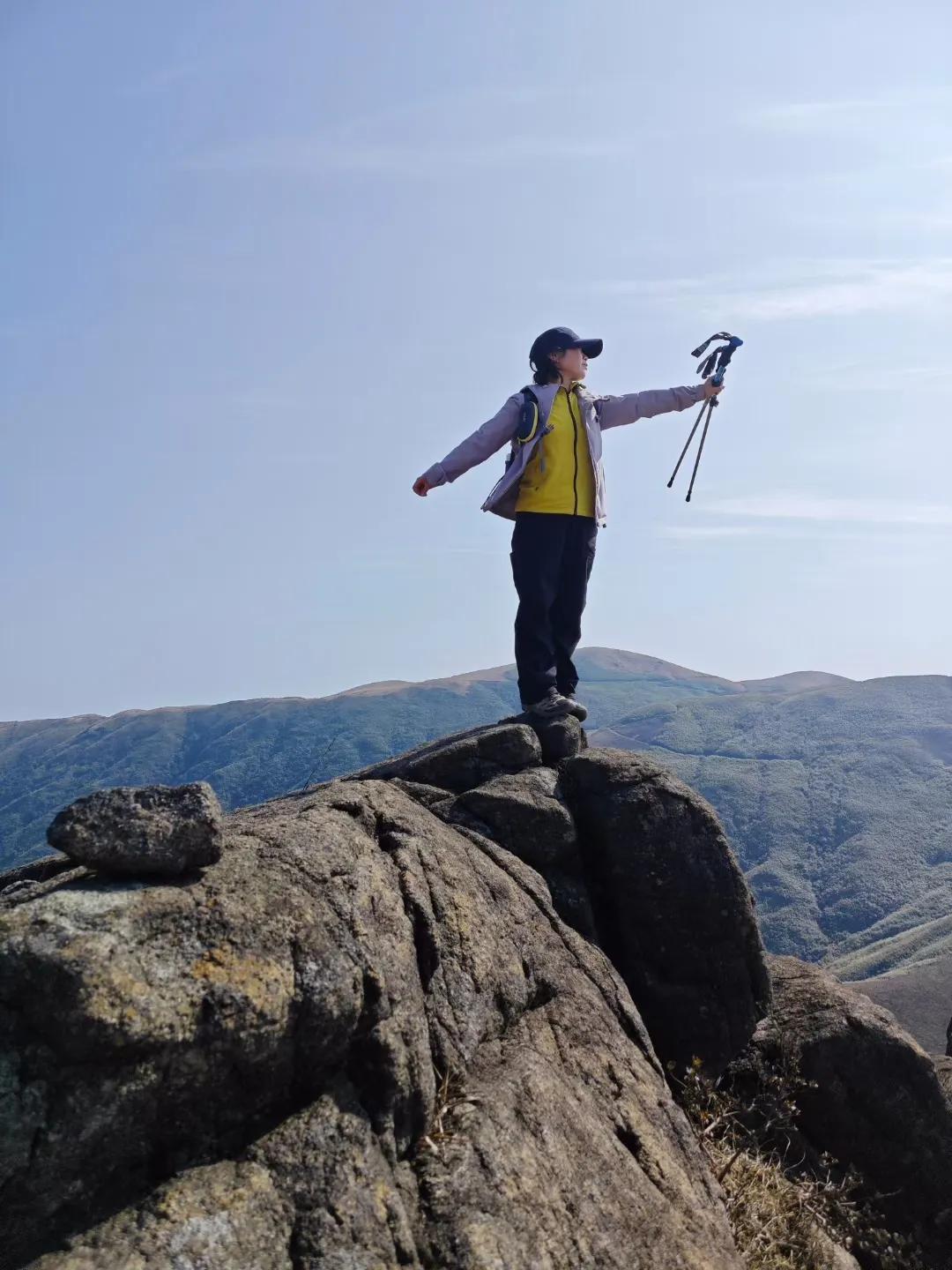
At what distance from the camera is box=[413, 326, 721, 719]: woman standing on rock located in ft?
40.7

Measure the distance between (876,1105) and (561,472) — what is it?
758 centimetres

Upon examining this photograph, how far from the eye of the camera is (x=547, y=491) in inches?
493

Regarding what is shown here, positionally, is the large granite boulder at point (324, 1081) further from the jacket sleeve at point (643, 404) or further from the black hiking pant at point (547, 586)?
the jacket sleeve at point (643, 404)

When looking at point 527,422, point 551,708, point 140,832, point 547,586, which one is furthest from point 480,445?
point 140,832

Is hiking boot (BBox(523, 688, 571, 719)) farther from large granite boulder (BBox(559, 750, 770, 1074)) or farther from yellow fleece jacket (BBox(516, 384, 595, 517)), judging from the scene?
yellow fleece jacket (BBox(516, 384, 595, 517))

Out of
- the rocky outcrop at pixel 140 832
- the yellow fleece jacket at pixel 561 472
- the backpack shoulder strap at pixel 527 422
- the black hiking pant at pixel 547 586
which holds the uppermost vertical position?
the backpack shoulder strap at pixel 527 422

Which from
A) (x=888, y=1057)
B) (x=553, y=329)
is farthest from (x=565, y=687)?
(x=888, y=1057)

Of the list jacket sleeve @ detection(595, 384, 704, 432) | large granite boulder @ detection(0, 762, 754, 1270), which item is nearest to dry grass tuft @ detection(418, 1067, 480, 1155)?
large granite boulder @ detection(0, 762, 754, 1270)

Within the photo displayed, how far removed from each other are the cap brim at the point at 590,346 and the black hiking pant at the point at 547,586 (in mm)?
2094

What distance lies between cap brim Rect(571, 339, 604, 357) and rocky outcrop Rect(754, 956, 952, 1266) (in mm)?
7960

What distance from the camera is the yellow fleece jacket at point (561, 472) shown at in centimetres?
1252

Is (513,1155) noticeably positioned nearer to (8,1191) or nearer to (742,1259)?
(742,1259)

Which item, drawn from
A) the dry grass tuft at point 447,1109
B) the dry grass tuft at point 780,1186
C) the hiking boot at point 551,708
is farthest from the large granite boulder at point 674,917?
the dry grass tuft at point 447,1109

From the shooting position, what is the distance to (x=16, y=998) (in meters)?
4.87
